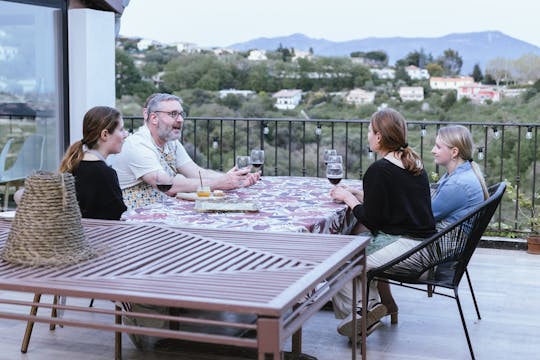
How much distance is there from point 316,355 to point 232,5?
15.5 meters

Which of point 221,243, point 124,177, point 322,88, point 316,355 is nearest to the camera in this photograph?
point 221,243

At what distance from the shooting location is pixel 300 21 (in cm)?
1908

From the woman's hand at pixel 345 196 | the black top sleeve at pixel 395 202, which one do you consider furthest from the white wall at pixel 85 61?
the black top sleeve at pixel 395 202

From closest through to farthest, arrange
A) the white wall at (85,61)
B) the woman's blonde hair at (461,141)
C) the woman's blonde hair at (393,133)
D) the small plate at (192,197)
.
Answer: the woman's blonde hair at (393,133)
the small plate at (192,197)
the woman's blonde hair at (461,141)
the white wall at (85,61)

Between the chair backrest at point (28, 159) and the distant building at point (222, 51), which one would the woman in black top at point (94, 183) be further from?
the distant building at point (222, 51)

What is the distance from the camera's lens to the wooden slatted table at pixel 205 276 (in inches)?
74.5

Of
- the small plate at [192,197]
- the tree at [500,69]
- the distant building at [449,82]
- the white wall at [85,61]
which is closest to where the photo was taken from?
the small plate at [192,197]

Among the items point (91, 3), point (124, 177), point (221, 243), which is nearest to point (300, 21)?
point (91, 3)

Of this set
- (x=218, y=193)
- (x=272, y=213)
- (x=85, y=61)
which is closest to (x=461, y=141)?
(x=272, y=213)

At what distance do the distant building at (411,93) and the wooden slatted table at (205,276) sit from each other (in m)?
14.2

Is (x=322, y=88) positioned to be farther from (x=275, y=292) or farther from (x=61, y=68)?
(x=275, y=292)

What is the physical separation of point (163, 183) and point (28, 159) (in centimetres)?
284

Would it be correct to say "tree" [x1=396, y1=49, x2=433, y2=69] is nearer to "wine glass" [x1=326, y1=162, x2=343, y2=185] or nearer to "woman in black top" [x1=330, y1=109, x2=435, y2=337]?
"wine glass" [x1=326, y1=162, x2=343, y2=185]

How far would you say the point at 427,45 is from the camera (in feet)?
59.6
